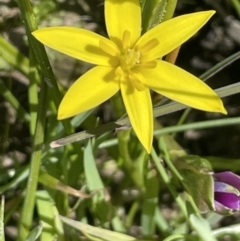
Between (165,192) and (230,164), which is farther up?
(230,164)

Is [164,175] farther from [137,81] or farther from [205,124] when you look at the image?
[137,81]

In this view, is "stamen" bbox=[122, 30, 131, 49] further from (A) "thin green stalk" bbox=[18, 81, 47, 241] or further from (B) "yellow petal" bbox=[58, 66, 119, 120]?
(A) "thin green stalk" bbox=[18, 81, 47, 241]

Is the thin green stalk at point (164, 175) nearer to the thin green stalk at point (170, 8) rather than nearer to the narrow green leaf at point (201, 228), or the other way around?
the narrow green leaf at point (201, 228)

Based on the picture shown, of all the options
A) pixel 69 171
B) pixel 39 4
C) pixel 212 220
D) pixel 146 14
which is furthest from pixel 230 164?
pixel 39 4

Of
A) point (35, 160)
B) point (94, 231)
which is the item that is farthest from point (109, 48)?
point (94, 231)

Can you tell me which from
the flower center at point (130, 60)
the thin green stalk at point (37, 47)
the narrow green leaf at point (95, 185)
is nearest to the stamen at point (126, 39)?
the flower center at point (130, 60)

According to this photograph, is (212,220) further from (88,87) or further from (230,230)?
(88,87)
